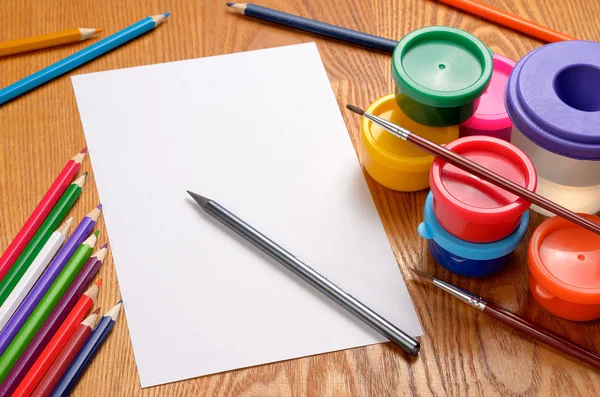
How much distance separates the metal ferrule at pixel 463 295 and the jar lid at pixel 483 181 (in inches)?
3.3

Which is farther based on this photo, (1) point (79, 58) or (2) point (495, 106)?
(1) point (79, 58)

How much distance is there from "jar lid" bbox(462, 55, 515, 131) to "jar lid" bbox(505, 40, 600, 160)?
0.06 m

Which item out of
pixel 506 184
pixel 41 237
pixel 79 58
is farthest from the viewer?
pixel 79 58

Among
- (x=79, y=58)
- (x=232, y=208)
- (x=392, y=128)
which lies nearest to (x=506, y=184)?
(x=392, y=128)

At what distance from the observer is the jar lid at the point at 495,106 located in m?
0.75

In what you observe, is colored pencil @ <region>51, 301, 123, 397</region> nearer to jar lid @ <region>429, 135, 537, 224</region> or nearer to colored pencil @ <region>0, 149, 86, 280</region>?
colored pencil @ <region>0, 149, 86, 280</region>

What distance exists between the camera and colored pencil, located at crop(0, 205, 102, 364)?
2.23ft

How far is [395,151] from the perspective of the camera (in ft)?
2.45

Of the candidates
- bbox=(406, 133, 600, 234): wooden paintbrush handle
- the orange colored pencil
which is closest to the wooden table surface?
the orange colored pencil

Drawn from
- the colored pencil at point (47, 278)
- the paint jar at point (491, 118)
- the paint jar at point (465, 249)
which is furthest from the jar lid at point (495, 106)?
the colored pencil at point (47, 278)

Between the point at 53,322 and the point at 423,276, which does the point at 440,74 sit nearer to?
the point at 423,276

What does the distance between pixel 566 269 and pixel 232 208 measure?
0.32 m

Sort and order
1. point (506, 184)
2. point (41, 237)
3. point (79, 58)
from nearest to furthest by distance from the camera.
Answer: point (506, 184), point (41, 237), point (79, 58)

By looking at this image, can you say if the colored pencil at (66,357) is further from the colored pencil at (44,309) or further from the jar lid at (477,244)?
the jar lid at (477,244)
